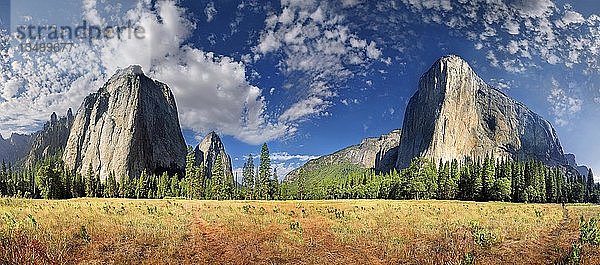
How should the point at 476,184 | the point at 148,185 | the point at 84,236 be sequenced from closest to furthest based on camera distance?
the point at 84,236 → the point at 476,184 → the point at 148,185

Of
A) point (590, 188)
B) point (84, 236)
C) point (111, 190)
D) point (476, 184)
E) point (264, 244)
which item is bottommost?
point (590, 188)

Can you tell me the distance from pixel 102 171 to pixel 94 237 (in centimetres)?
20327

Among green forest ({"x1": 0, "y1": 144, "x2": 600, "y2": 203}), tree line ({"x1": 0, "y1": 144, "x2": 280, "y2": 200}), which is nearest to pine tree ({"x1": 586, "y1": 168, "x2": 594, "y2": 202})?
green forest ({"x1": 0, "y1": 144, "x2": 600, "y2": 203})

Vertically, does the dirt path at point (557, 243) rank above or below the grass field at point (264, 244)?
below

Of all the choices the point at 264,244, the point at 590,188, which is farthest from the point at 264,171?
the point at 590,188

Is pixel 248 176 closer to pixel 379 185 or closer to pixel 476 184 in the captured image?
pixel 379 185

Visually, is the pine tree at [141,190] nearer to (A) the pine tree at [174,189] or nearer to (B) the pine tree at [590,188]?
(A) the pine tree at [174,189]

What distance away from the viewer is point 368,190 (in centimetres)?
11731

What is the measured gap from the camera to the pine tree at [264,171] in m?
95.9

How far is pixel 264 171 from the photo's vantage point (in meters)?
97.2

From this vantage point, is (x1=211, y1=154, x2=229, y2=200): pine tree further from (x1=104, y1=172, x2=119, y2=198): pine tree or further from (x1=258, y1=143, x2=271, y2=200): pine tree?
(x1=104, y1=172, x2=119, y2=198): pine tree

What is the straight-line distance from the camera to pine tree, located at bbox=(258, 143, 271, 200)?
95.9m

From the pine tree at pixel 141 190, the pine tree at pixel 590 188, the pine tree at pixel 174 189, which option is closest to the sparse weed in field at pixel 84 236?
the pine tree at pixel 174 189

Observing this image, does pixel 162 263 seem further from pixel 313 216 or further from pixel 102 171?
pixel 102 171
